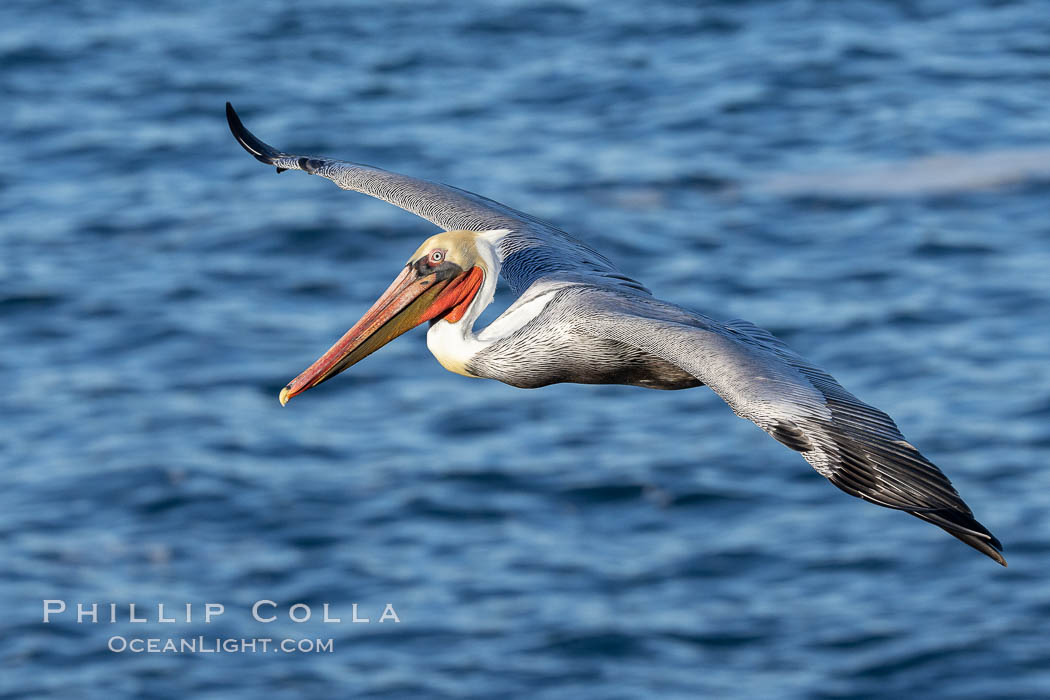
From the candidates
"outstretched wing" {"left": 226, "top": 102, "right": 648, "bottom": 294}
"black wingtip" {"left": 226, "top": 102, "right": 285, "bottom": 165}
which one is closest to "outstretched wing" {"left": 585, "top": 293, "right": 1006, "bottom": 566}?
"outstretched wing" {"left": 226, "top": 102, "right": 648, "bottom": 294}

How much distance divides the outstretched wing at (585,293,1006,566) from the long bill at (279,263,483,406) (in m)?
1.32

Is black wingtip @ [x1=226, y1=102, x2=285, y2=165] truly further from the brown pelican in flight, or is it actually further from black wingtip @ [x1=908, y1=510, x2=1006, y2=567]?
black wingtip @ [x1=908, y1=510, x2=1006, y2=567]

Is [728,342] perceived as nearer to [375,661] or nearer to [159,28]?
[375,661]

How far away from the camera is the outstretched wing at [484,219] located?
1269 cm

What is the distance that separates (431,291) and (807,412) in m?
3.38

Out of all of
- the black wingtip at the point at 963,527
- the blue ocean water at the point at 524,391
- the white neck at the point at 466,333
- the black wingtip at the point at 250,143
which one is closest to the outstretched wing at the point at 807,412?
the black wingtip at the point at 963,527

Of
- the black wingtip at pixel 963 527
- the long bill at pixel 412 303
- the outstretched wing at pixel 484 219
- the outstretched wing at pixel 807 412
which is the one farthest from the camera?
the outstretched wing at pixel 484 219

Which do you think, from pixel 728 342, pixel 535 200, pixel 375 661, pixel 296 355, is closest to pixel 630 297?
pixel 728 342

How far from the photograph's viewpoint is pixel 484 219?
45.0ft

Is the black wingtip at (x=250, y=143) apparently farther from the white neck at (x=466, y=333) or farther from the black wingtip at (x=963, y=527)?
the black wingtip at (x=963, y=527)

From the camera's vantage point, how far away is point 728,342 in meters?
10.9

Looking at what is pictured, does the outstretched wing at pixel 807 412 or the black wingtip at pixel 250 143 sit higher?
the black wingtip at pixel 250 143

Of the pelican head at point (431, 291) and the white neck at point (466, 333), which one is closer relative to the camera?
the white neck at point (466, 333)

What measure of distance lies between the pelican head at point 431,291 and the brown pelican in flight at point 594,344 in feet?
0.03
